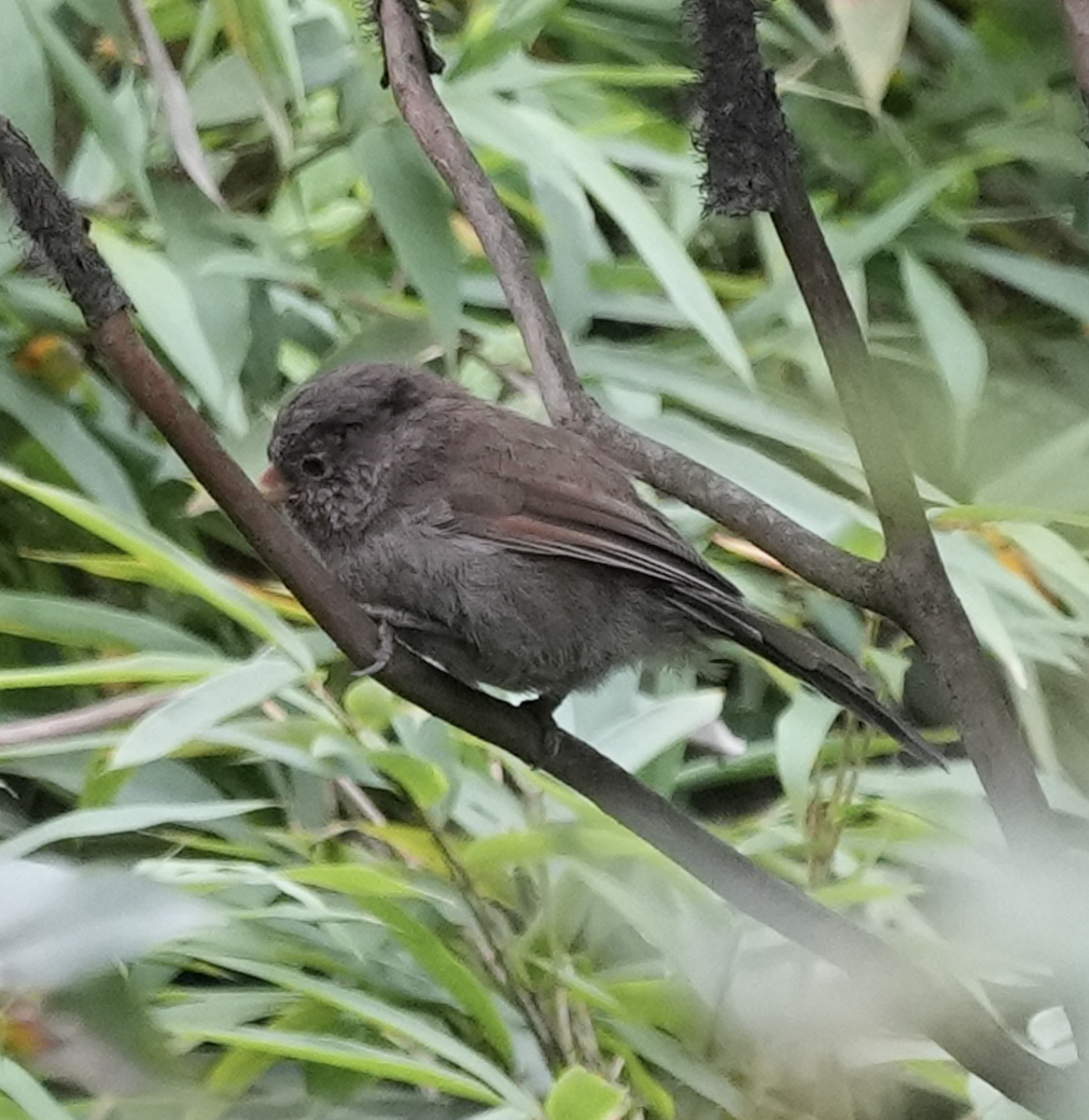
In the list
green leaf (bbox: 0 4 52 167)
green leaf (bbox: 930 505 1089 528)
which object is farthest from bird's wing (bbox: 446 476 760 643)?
green leaf (bbox: 0 4 52 167)

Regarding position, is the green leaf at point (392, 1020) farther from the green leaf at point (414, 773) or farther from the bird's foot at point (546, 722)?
the bird's foot at point (546, 722)

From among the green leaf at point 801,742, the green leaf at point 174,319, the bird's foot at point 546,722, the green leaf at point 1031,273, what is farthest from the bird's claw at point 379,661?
the green leaf at point 1031,273

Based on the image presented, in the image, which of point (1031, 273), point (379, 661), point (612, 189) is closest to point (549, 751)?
point (379, 661)

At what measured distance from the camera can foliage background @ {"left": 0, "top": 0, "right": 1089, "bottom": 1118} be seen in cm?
151

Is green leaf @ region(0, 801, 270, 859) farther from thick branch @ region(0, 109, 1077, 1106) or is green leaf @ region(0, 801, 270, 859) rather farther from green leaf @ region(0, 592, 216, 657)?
thick branch @ region(0, 109, 1077, 1106)

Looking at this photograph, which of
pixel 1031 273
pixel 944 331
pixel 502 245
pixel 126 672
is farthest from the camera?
pixel 1031 273

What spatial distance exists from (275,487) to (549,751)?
740 millimetres

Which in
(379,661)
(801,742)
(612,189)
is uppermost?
(612,189)

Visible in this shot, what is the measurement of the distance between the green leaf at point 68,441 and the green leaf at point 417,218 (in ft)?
1.74

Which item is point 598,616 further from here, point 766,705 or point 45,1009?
point 45,1009

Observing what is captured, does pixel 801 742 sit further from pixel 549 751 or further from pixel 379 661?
pixel 379 661

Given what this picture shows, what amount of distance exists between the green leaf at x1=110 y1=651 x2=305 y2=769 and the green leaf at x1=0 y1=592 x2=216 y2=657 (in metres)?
0.28

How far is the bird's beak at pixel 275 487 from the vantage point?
1939 mm

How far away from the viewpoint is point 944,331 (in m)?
2.09
